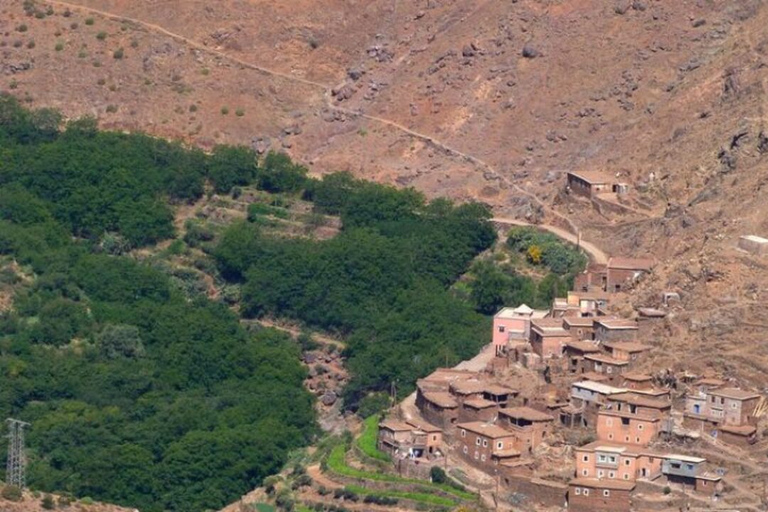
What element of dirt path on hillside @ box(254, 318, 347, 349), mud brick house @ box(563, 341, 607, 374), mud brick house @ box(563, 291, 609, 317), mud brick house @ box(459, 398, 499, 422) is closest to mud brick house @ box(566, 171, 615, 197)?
dirt path on hillside @ box(254, 318, 347, 349)

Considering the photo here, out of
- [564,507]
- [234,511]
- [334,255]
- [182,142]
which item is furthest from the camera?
[182,142]

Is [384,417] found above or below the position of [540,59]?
below

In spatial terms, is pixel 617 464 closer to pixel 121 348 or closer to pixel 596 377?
pixel 596 377

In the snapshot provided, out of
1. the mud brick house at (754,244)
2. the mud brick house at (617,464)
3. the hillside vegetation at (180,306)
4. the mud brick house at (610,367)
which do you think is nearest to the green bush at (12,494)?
the hillside vegetation at (180,306)

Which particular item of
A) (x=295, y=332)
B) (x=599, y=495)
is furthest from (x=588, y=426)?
(x=295, y=332)

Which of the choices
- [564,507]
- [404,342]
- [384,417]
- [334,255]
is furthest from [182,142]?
[564,507]

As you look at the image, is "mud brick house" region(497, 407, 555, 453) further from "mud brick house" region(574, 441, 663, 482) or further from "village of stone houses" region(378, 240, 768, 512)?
"mud brick house" region(574, 441, 663, 482)

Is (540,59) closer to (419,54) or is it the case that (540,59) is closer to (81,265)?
(419,54)
